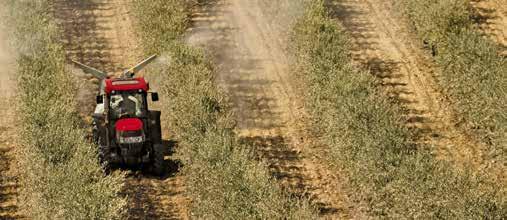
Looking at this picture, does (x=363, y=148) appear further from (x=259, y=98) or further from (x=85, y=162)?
(x=259, y=98)

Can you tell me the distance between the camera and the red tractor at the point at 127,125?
73.6 feet

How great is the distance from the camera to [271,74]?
31.8 m

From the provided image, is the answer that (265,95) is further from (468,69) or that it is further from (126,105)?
(126,105)

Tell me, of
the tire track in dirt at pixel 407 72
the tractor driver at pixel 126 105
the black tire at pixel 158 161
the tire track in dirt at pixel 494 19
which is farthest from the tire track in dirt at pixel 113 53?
the tire track in dirt at pixel 494 19

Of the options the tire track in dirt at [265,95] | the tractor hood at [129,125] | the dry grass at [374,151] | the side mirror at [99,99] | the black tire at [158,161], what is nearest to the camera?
the dry grass at [374,151]

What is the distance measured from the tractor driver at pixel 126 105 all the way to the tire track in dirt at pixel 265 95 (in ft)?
14.4

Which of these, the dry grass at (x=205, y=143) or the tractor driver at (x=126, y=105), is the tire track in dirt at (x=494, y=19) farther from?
the tractor driver at (x=126, y=105)

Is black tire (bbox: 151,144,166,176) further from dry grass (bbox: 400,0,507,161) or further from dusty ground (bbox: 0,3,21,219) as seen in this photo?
dry grass (bbox: 400,0,507,161)

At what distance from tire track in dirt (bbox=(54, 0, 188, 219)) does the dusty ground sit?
2381 mm

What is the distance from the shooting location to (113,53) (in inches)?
1329

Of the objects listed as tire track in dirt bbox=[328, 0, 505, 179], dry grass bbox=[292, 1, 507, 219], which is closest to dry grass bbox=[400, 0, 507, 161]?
tire track in dirt bbox=[328, 0, 505, 179]

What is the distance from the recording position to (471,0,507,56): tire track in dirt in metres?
33.8

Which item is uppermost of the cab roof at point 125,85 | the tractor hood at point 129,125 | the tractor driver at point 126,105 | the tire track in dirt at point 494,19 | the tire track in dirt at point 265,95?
the cab roof at point 125,85

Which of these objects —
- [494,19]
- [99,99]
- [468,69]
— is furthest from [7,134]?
[494,19]
